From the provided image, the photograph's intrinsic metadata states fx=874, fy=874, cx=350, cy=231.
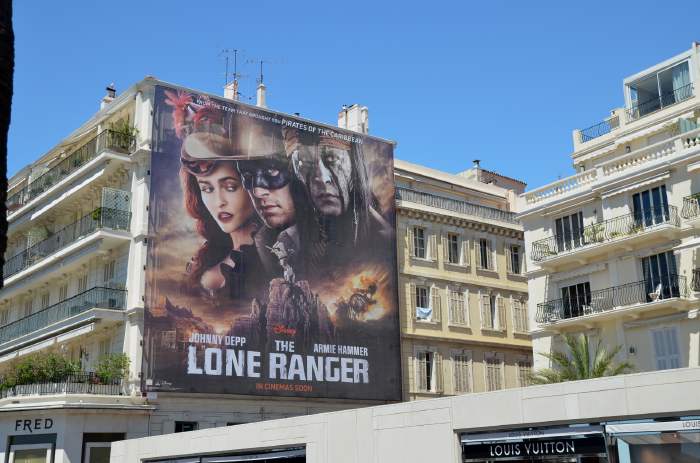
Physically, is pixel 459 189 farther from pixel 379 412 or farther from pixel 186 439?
pixel 379 412

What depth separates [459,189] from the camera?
53344mm

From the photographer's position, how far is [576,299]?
3716cm

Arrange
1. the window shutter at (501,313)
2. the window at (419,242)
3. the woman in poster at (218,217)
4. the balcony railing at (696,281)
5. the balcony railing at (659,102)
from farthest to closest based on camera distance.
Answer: the window shutter at (501,313)
the window at (419,242)
the woman in poster at (218,217)
the balcony railing at (659,102)
the balcony railing at (696,281)

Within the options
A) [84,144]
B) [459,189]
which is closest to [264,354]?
[84,144]

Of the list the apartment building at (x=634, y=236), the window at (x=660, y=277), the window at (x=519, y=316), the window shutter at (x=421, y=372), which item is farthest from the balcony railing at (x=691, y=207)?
the window at (x=519, y=316)

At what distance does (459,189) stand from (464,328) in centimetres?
928

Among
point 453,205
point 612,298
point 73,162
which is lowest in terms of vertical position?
point 612,298

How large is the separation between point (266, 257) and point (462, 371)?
13487 mm

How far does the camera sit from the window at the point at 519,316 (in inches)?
2005

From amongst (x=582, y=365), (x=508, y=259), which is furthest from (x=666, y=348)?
(x=508, y=259)

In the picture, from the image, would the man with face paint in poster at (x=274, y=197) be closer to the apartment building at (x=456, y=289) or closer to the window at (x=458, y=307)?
the apartment building at (x=456, y=289)

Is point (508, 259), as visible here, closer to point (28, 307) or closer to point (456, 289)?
point (456, 289)

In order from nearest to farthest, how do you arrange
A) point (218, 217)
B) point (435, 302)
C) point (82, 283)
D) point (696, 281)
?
1. point (696, 281)
2. point (218, 217)
3. point (82, 283)
4. point (435, 302)

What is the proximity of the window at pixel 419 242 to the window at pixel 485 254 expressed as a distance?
3852 mm
